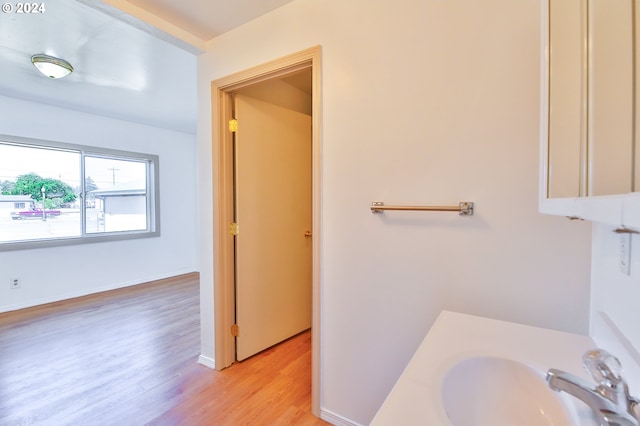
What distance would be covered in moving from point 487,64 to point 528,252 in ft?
2.48

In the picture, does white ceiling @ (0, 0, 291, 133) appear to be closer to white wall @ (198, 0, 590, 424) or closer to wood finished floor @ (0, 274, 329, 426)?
white wall @ (198, 0, 590, 424)

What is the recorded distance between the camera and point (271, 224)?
240 centimetres

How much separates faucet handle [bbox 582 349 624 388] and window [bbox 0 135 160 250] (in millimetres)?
4860

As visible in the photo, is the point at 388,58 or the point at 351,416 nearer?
the point at 388,58

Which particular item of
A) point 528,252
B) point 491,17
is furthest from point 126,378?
point 491,17

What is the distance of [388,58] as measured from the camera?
1.38 metres

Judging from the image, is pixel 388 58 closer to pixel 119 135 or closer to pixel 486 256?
pixel 486 256

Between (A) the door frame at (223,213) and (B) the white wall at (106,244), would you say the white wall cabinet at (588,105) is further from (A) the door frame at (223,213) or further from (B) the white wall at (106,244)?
(B) the white wall at (106,244)

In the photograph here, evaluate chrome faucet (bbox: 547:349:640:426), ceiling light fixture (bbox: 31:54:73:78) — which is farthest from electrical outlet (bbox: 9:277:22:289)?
chrome faucet (bbox: 547:349:640:426)

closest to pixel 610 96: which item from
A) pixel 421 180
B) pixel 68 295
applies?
pixel 421 180

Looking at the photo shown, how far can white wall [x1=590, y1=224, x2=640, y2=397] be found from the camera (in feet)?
2.10

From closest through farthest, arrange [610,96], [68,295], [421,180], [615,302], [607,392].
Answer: [607,392]
[610,96]
[615,302]
[421,180]
[68,295]

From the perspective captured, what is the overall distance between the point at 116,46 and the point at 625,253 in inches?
118

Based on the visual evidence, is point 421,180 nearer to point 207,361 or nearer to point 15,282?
point 207,361
